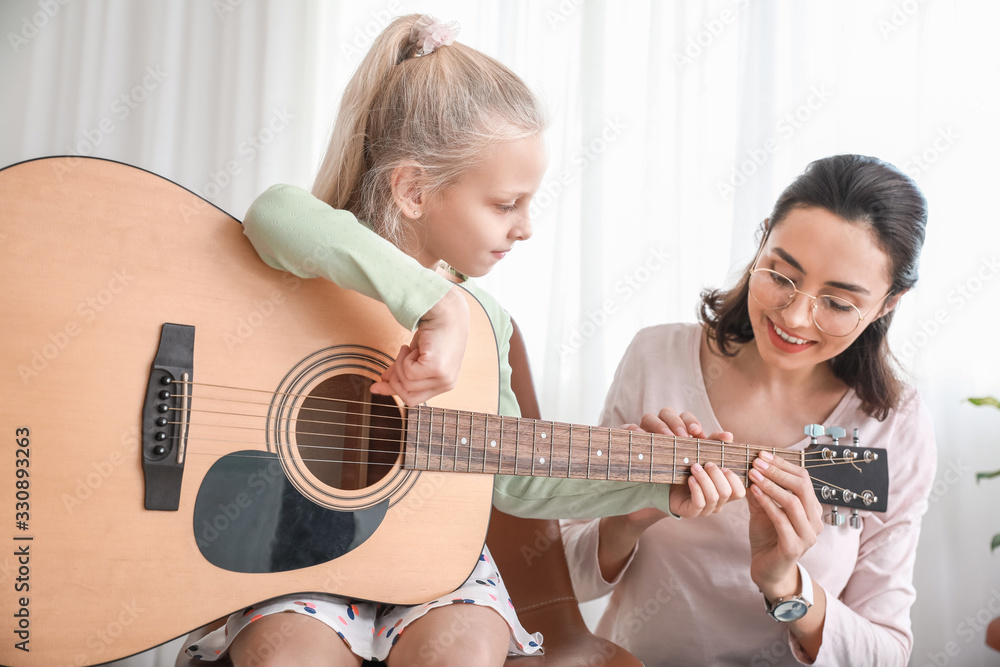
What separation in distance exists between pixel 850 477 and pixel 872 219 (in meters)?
0.47

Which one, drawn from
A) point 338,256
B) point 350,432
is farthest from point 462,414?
point 338,256

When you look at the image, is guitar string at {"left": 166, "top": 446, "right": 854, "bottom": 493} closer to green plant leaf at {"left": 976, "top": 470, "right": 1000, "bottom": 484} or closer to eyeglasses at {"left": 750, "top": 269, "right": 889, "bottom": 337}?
eyeglasses at {"left": 750, "top": 269, "right": 889, "bottom": 337}

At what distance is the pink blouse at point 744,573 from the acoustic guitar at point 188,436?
514 millimetres

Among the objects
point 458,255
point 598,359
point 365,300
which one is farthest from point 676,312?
point 365,300

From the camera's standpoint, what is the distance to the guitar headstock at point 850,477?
1.23m

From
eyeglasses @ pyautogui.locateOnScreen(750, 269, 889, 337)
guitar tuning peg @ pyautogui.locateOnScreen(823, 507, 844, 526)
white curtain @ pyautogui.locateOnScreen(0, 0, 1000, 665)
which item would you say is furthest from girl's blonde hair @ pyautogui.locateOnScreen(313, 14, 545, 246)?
white curtain @ pyautogui.locateOnScreen(0, 0, 1000, 665)

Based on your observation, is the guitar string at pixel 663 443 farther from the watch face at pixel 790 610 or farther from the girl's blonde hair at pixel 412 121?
the girl's blonde hair at pixel 412 121

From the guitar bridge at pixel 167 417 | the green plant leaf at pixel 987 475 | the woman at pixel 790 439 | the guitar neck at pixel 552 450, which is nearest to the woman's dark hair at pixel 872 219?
the woman at pixel 790 439

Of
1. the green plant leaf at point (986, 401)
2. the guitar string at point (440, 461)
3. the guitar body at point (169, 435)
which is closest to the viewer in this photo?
the guitar body at point (169, 435)

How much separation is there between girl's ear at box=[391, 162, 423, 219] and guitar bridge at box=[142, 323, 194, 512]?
436 mm

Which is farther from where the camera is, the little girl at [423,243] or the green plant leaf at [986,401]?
the green plant leaf at [986,401]

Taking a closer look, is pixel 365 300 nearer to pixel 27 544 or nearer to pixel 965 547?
pixel 27 544

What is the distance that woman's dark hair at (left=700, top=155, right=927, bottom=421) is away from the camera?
1281 mm

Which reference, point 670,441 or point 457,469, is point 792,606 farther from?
point 457,469
